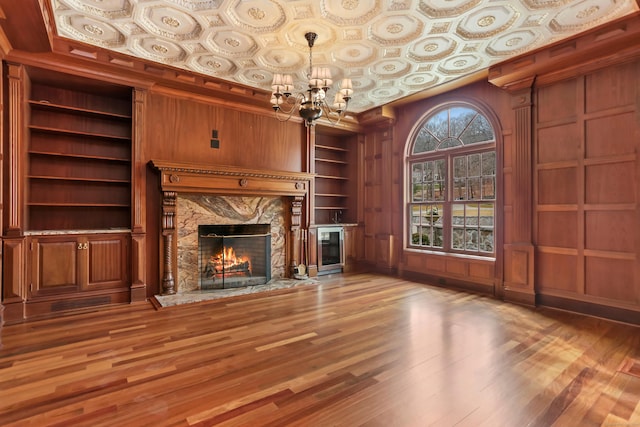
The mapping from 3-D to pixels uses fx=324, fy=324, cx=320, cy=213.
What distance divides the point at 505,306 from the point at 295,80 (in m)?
4.13

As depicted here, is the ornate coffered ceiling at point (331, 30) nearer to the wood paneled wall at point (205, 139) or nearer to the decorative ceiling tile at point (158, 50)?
the decorative ceiling tile at point (158, 50)

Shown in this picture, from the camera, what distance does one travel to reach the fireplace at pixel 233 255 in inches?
191

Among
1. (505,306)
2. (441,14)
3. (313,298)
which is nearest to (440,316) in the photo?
(505,306)

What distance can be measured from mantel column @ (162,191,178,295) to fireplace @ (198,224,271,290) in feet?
1.39

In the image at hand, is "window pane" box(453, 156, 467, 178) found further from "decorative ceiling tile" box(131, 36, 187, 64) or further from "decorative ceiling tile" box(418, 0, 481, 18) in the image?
"decorative ceiling tile" box(131, 36, 187, 64)

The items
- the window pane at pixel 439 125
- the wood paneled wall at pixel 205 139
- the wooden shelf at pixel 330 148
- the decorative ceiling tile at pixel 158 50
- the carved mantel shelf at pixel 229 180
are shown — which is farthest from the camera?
the wooden shelf at pixel 330 148

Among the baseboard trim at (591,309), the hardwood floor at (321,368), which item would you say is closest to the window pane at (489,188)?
the baseboard trim at (591,309)

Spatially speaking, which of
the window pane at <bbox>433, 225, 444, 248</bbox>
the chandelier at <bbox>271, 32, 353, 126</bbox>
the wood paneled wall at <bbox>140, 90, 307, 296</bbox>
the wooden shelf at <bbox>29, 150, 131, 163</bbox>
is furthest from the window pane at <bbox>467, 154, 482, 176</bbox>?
the wooden shelf at <bbox>29, 150, 131, 163</bbox>

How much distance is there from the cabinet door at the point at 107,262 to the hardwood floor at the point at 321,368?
20.3 inches

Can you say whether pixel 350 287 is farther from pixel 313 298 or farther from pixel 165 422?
pixel 165 422

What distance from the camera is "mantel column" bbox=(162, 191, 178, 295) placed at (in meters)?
4.46

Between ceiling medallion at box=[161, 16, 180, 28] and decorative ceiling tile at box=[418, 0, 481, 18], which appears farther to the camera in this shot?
ceiling medallion at box=[161, 16, 180, 28]

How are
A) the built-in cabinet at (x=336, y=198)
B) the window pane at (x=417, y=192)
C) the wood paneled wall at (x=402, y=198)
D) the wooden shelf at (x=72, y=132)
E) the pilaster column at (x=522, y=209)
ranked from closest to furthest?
the wooden shelf at (x=72, y=132) < the pilaster column at (x=522, y=209) < the wood paneled wall at (x=402, y=198) < the window pane at (x=417, y=192) < the built-in cabinet at (x=336, y=198)

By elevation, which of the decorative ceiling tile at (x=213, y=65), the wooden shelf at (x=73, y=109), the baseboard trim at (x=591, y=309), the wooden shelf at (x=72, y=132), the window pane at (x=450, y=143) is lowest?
the baseboard trim at (x=591, y=309)
